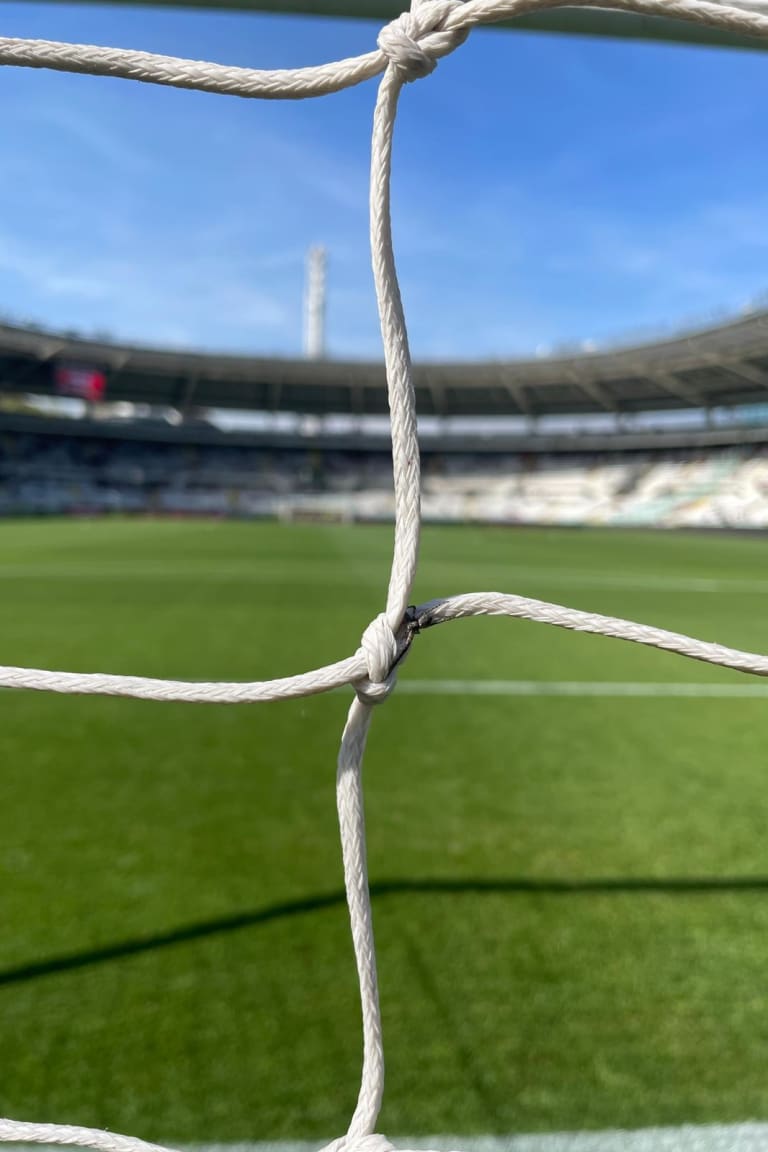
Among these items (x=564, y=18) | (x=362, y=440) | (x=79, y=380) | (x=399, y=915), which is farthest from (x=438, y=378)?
(x=399, y=915)

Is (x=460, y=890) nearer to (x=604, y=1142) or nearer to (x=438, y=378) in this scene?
(x=604, y=1142)

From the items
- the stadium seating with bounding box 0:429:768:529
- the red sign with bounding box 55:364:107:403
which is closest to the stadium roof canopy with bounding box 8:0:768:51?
the stadium seating with bounding box 0:429:768:529

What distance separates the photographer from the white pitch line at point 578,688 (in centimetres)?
359

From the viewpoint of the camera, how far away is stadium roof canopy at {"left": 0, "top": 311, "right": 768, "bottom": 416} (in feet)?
95.4

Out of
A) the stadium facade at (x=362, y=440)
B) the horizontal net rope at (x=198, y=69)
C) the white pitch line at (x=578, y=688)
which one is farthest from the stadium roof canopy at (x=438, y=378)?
the horizontal net rope at (x=198, y=69)

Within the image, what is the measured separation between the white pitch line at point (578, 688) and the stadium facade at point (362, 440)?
91.4 ft

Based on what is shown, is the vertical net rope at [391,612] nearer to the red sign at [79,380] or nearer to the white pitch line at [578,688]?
the white pitch line at [578,688]

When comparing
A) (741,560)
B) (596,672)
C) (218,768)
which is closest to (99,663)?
(218,768)

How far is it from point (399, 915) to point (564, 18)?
7.30ft

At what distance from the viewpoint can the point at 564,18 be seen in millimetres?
1749

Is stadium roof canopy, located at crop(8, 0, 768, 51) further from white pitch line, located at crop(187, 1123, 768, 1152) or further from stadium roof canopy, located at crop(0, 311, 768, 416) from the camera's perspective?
stadium roof canopy, located at crop(0, 311, 768, 416)

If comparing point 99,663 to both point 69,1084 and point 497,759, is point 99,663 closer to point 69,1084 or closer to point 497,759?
point 497,759

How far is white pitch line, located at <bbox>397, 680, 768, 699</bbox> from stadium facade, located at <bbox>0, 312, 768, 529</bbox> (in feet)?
91.4

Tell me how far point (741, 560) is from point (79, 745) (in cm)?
1310
